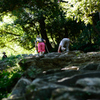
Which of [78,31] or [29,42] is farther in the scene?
[78,31]

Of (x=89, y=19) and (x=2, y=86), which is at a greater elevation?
(x=89, y=19)

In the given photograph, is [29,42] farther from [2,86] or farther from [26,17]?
[2,86]

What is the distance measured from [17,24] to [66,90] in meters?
20.3

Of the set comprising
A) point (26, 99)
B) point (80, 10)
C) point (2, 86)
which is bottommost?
point (2, 86)

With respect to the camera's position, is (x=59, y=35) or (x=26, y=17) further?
(x=59, y=35)

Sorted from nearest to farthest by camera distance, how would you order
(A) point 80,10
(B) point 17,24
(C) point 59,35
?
(A) point 80,10 → (B) point 17,24 → (C) point 59,35

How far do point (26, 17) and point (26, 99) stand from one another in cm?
1837

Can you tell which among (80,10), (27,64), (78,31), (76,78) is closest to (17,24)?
(78,31)

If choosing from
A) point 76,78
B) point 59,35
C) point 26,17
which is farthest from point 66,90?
point 59,35

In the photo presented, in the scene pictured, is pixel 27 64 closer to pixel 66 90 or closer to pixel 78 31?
pixel 66 90

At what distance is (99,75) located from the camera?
140 inches

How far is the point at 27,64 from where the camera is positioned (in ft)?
23.2

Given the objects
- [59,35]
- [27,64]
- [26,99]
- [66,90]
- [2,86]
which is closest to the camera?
[66,90]

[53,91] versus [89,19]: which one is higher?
[89,19]
